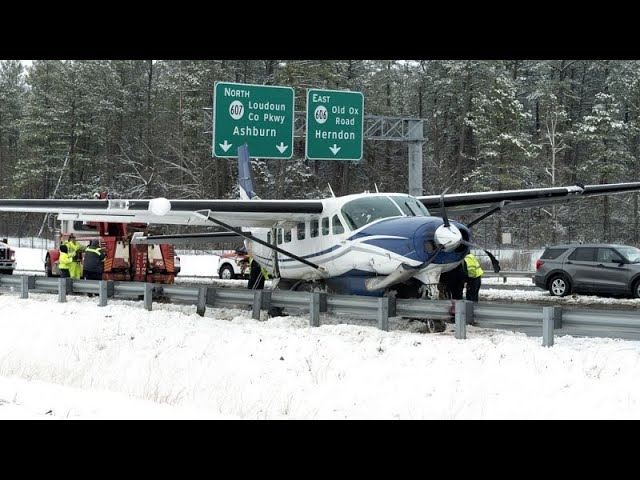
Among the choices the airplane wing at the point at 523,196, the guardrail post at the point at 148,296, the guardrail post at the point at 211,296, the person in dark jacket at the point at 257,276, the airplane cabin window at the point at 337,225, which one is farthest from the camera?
the person in dark jacket at the point at 257,276

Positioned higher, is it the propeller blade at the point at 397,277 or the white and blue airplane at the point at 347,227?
the white and blue airplane at the point at 347,227

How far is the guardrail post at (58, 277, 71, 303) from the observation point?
20234 mm

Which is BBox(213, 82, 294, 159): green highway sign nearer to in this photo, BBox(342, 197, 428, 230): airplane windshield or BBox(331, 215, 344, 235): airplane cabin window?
BBox(331, 215, 344, 235): airplane cabin window

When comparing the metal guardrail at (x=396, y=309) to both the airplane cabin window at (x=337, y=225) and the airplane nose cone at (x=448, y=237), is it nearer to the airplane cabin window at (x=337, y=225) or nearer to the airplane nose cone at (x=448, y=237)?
the airplane nose cone at (x=448, y=237)

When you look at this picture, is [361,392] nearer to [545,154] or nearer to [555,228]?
[555,228]

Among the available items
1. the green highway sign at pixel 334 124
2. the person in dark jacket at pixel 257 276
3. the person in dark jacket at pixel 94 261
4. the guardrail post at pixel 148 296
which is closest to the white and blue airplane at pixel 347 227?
the person in dark jacket at pixel 257 276

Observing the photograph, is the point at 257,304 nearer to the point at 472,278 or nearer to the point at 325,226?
the point at 325,226

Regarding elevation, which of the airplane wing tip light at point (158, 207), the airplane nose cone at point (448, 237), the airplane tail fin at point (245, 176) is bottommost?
the airplane nose cone at point (448, 237)

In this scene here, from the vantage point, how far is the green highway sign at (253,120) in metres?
26.9

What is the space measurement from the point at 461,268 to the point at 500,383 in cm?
593

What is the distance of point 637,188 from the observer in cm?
2050

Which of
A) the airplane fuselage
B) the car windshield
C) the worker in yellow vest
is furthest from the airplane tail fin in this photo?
the car windshield

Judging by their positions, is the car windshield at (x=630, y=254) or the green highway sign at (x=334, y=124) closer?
the car windshield at (x=630, y=254)

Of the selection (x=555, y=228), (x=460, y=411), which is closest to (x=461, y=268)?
(x=460, y=411)
